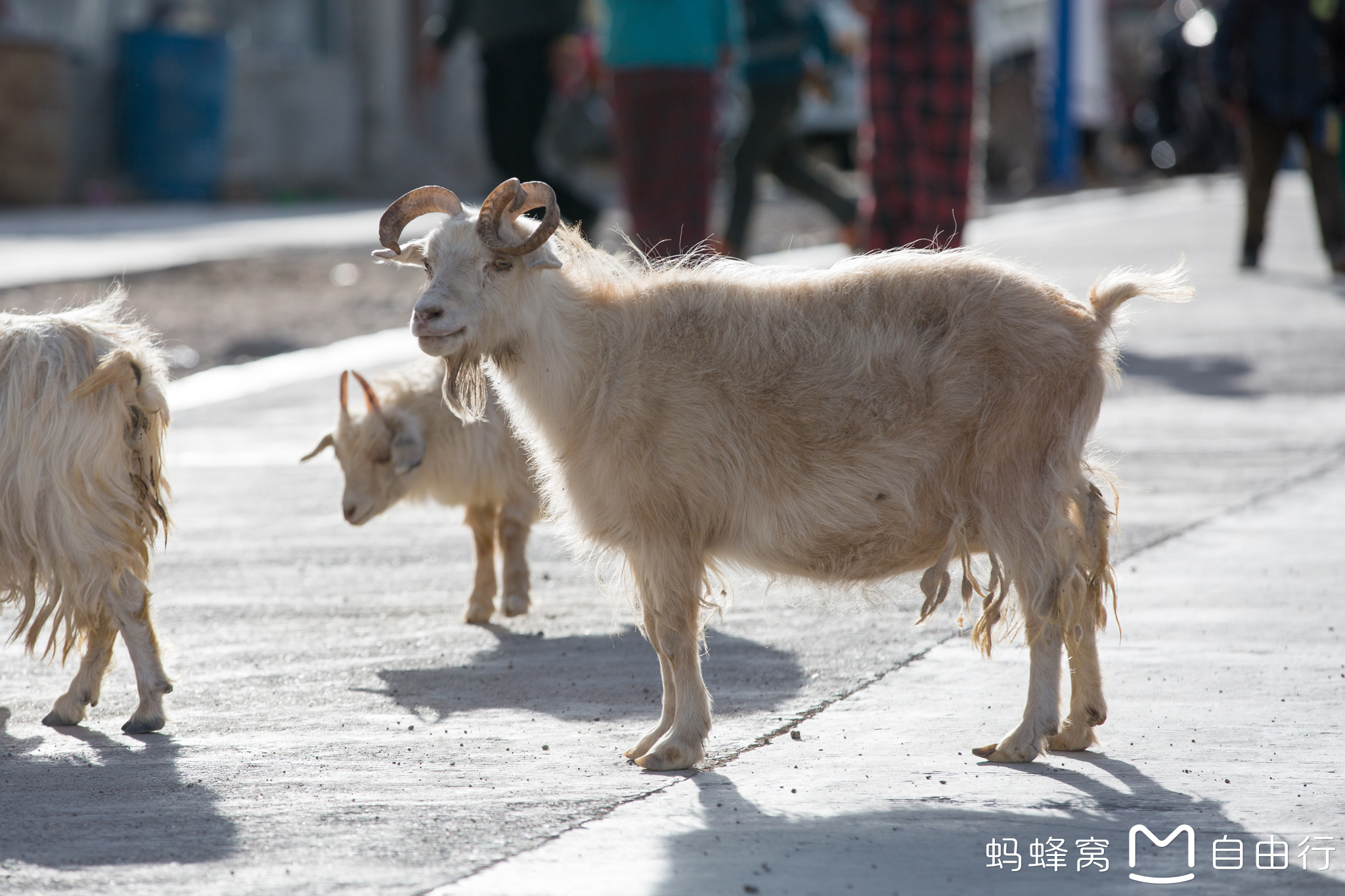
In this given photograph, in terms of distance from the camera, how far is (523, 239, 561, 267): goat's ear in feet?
12.6

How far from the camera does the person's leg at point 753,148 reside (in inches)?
483

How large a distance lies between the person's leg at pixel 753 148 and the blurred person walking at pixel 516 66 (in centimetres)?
133

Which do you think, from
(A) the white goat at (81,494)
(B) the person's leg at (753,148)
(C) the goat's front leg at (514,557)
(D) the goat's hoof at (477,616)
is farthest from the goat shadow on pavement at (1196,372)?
(A) the white goat at (81,494)

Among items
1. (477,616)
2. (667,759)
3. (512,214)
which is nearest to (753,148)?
(477,616)

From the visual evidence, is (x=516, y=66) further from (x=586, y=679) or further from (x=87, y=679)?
(x=87, y=679)

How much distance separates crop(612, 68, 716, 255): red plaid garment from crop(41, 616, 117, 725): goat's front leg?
20.7ft

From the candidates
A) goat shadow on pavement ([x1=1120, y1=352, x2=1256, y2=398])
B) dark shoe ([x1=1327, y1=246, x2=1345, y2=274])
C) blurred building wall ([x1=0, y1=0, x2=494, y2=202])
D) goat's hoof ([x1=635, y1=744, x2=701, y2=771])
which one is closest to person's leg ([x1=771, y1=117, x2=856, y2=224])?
dark shoe ([x1=1327, y1=246, x2=1345, y2=274])

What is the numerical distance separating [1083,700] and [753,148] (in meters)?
8.86

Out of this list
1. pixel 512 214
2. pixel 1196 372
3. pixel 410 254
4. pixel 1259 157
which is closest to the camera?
pixel 512 214

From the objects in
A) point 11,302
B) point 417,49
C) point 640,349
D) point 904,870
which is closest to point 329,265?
point 11,302

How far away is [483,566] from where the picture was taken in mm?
5418

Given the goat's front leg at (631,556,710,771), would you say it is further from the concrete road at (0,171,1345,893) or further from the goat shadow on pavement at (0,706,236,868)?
the goat shadow on pavement at (0,706,236,868)

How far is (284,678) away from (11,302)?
7.16m

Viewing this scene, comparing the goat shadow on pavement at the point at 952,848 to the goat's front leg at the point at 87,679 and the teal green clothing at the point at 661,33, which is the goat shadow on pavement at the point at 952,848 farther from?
the teal green clothing at the point at 661,33
